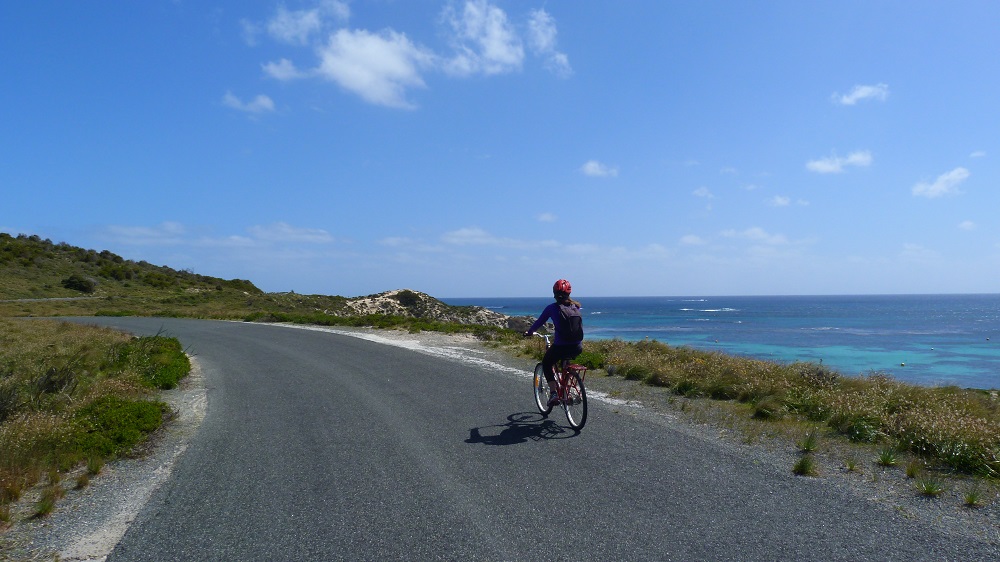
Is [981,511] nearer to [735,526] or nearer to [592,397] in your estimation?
[735,526]

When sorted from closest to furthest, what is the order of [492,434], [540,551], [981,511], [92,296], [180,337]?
1. [540,551]
2. [981,511]
3. [492,434]
4. [180,337]
5. [92,296]

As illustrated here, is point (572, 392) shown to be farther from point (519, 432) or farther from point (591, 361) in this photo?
point (591, 361)

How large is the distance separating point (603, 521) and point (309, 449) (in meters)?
3.95

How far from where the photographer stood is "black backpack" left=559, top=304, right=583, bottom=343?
311 inches

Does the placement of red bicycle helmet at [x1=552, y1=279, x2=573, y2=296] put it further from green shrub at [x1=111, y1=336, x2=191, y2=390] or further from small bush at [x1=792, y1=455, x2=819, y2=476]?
green shrub at [x1=111, y1=336, x2=191, y2=390]

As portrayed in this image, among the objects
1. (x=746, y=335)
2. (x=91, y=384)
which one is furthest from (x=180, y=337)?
(x=746, y=335)

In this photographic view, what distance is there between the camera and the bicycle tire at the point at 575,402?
7.79m

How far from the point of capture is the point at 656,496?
5.31m

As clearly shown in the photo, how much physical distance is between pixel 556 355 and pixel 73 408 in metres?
7.21

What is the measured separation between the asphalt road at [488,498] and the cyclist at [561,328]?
0.79 metres

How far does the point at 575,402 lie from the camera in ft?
26.2

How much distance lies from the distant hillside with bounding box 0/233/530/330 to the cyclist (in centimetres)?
2234

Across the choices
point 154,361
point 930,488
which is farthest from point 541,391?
point 154,361

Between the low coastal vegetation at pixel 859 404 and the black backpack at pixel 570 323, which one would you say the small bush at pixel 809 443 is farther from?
the black backpack at pixel 570 323
